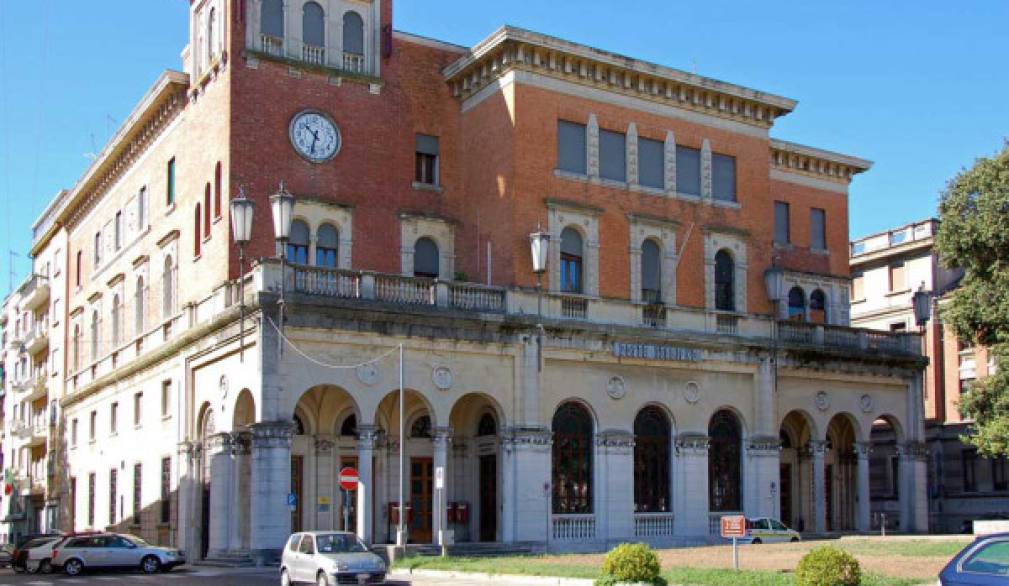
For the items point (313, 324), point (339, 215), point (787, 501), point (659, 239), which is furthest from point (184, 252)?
point (787, 501)

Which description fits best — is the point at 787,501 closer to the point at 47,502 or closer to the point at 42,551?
the point at 42,551

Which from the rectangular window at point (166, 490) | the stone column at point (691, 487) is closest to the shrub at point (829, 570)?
the stone column at point (691, 487)

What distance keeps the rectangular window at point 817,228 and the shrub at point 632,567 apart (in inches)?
1285

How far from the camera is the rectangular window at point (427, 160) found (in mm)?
47062

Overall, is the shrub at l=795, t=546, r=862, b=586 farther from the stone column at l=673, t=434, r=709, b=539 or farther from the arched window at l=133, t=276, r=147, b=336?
the arched window at l=133, t=276, r=147, b=336

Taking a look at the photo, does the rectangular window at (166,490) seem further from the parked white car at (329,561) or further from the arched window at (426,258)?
the parked white car at (329,561)

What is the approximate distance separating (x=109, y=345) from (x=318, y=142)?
→ 58.1 feet

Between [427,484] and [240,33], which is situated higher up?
[240,33]

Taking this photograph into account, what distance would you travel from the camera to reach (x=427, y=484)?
4456 centimetres

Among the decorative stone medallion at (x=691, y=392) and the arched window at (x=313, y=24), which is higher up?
the arched window at (x=313, y=24)

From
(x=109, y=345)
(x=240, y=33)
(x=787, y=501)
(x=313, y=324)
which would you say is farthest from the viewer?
(x=109, y=345)

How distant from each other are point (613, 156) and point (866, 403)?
14.9 m

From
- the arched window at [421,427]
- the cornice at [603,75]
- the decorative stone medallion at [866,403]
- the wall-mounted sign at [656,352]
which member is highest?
the cornice at [603,75]

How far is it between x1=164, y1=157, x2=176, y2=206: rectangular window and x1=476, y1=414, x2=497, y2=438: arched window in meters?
14.4
